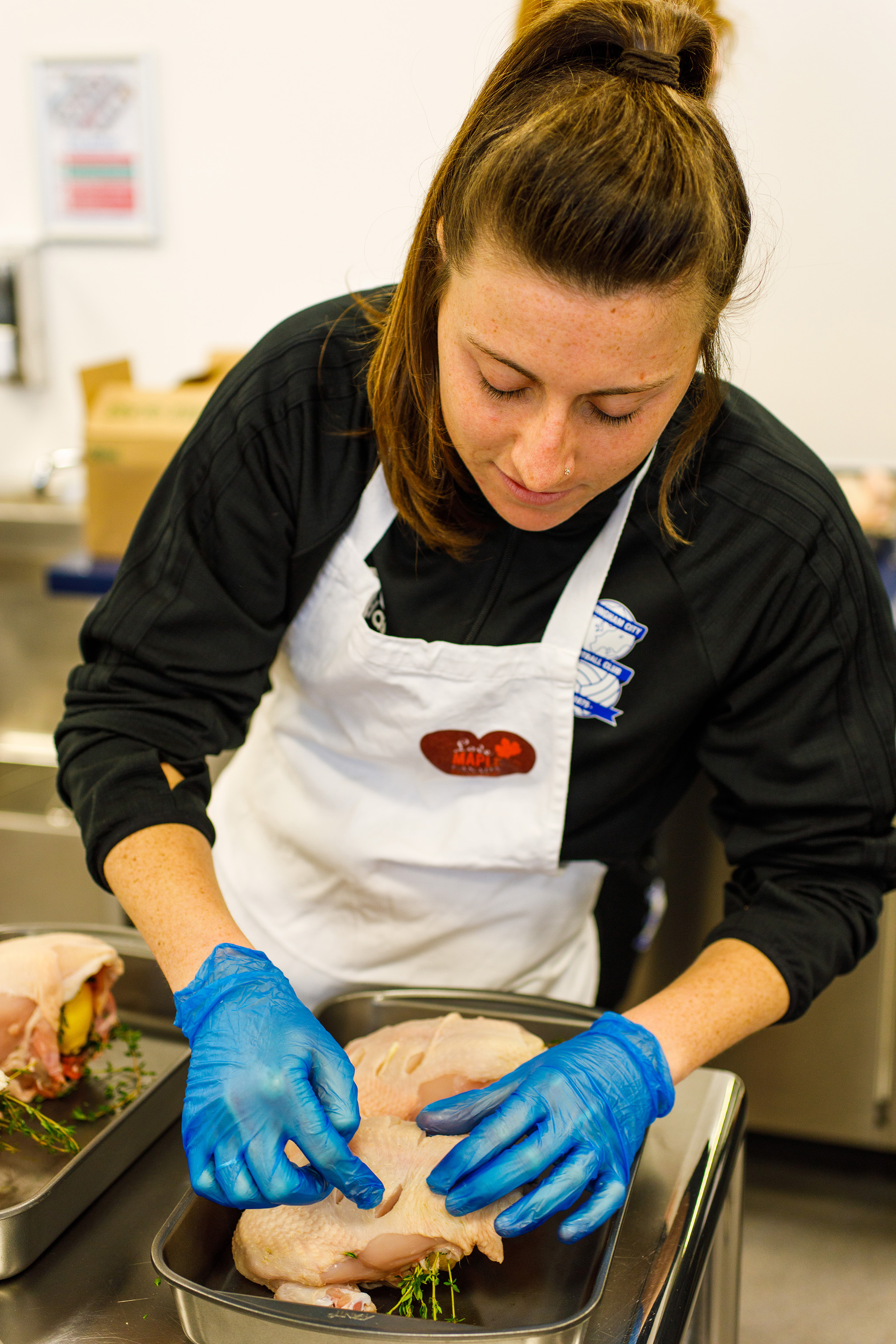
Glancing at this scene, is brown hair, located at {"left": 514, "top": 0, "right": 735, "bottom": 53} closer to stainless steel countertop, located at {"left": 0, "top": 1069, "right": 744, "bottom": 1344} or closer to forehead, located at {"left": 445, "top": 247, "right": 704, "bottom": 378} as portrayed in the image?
forehead, located at {"left": 445, "top": 247, "right": 704, "bottom": 378}

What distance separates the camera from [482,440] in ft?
3.37

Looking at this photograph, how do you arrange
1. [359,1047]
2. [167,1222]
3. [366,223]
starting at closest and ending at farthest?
[167,1222] < [359,1047] < [366,223]

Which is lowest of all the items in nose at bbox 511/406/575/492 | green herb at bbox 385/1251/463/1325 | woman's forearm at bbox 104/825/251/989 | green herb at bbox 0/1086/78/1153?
green herb at bbox 385/1251/463/1325

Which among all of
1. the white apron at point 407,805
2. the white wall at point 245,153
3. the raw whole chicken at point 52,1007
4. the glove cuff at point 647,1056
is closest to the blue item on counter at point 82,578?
the white wall at point 245,153

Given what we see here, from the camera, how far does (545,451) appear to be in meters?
0.97

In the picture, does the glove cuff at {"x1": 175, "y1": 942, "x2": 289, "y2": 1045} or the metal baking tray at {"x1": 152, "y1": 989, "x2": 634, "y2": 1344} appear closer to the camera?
the metal baking tray at {"x1": 152, "y1": 989, "x2": 634, "y2": 1344}

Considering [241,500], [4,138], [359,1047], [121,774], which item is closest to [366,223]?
[4,138]

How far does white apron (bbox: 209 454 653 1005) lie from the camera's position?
1271mm

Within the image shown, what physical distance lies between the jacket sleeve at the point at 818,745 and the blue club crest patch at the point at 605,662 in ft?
0.38

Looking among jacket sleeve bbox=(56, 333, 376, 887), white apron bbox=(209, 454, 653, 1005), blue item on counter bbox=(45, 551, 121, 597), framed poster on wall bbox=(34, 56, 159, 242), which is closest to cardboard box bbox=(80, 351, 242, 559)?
blue item on counter bbox=(45, 551, 121, 597)

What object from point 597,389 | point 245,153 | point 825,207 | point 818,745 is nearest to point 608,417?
point 597,389

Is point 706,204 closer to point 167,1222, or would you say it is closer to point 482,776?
point 482,776

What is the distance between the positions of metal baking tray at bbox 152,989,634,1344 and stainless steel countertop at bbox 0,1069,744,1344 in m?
0.03

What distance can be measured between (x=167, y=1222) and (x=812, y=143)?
2677mm
